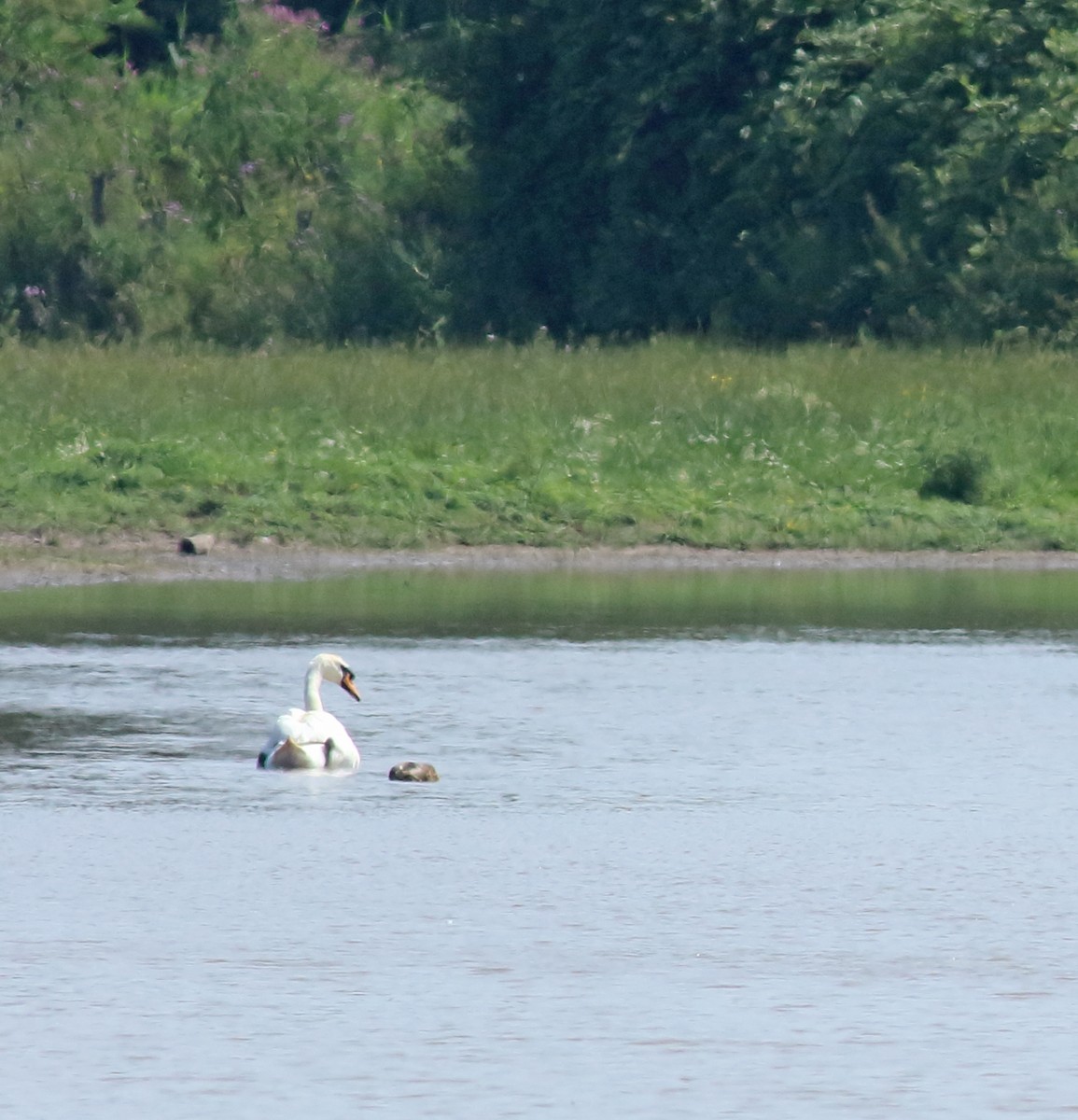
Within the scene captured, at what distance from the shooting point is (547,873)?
9.72 meters

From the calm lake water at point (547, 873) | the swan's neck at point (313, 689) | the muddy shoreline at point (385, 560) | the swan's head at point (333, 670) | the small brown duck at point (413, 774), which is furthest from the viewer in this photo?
the muddy shoreline at point (385, 560)

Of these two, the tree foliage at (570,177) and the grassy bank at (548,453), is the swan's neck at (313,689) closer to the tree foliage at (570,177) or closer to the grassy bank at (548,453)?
the grassy bank at (548,453)

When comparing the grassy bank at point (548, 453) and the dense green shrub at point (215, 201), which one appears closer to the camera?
the grassy bank at point (548, 453)

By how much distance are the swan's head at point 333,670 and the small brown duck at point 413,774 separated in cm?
88

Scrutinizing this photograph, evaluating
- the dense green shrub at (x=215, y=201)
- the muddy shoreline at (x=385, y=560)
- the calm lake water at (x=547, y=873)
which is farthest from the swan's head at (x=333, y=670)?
the dense green shrub at (x=215, y=201)

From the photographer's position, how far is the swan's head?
477 inches

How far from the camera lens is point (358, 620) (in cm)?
1623

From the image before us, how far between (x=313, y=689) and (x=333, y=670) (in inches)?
13.4

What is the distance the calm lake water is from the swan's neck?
13.7 inches

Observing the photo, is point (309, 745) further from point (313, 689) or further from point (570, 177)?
point (570, 177)

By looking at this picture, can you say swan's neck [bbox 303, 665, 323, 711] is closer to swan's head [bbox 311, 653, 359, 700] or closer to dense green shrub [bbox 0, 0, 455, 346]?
swan's head [bbox 311, 653, 359, 700]

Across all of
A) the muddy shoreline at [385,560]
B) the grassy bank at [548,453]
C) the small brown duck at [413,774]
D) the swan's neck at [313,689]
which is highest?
Answer: the swan's neck at [313,689]

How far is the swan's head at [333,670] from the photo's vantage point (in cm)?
1212

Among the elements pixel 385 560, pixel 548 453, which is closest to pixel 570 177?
pixel 548 453
